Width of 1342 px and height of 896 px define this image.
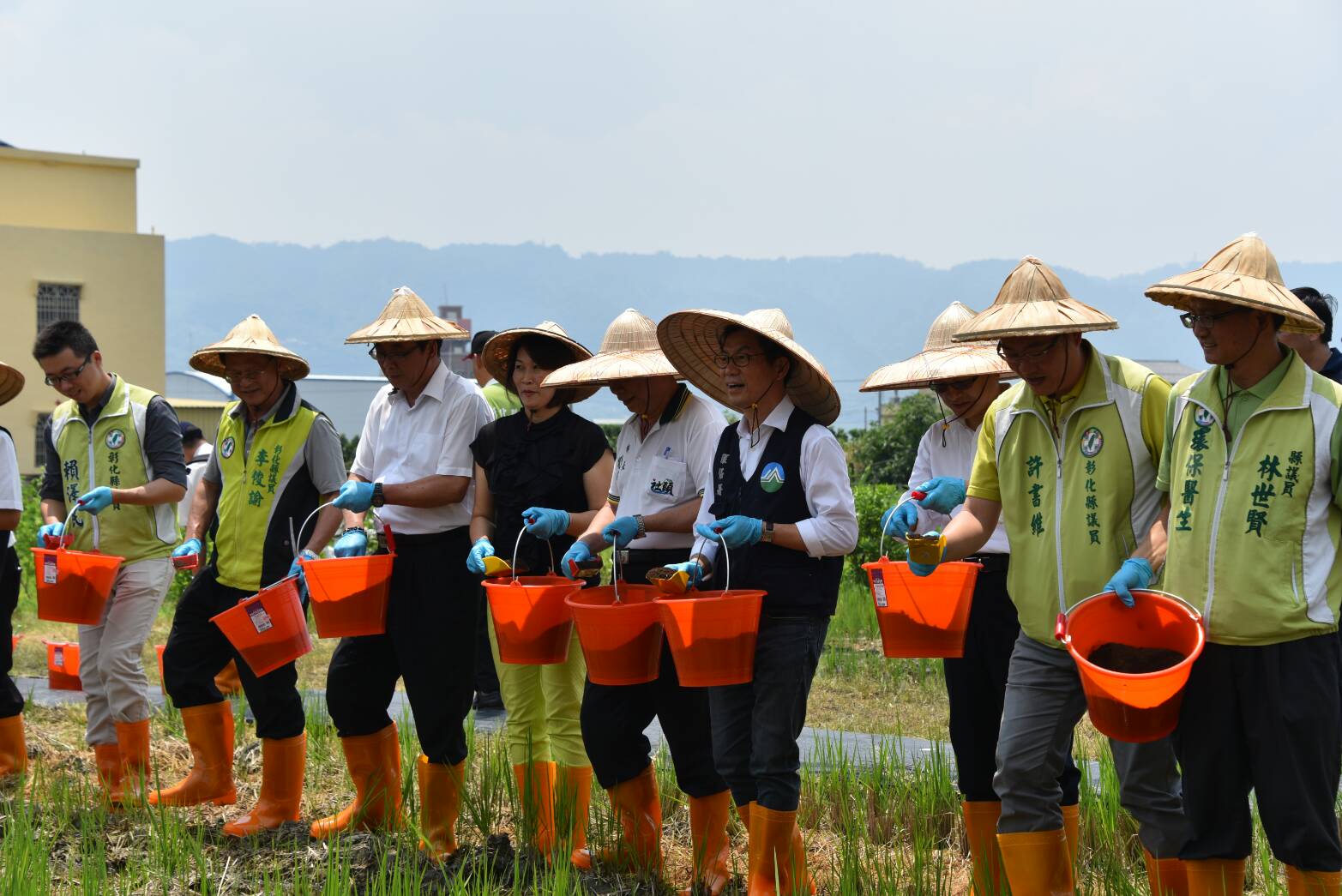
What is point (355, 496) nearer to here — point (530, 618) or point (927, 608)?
point (530, 618)

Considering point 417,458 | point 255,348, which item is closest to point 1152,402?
point 417,458

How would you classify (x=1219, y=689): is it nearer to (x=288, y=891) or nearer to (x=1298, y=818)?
(x=1298, y=818)

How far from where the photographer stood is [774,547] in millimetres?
3854

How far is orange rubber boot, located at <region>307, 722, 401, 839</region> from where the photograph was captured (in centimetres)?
482

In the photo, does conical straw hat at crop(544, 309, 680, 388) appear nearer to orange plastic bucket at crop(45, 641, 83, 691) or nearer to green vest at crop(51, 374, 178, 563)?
green vest at crop(51, 374, 178, 563)

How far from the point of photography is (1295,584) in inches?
120

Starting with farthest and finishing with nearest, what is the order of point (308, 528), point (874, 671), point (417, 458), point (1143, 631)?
point (874, 671)
point (308, 528)
point (417, 458)
point (1143, 631)

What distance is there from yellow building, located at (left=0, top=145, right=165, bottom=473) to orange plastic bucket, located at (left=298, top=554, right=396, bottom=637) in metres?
27.3

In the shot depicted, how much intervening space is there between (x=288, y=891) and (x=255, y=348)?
200 cm

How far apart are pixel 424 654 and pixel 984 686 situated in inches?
73.2

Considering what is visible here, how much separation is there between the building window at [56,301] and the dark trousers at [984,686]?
30.5m

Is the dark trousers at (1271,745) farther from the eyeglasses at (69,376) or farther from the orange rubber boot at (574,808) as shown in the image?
the eyeglasses at (69,376)

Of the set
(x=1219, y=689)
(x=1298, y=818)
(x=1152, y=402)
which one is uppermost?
(x=1152, y=402)

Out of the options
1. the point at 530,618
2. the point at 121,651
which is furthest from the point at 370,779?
the point at 121,651
